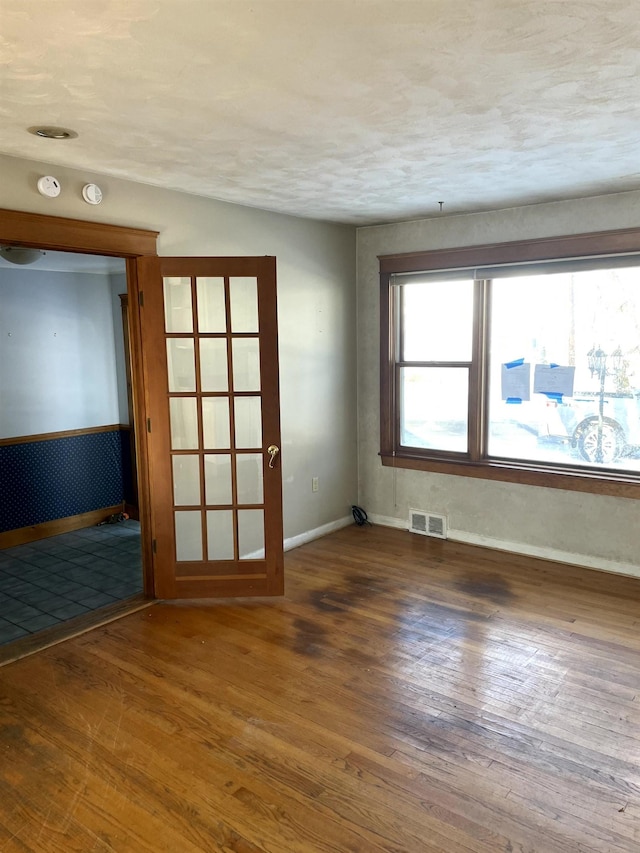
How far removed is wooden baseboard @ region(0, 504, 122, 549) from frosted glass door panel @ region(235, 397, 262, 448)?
258 cm

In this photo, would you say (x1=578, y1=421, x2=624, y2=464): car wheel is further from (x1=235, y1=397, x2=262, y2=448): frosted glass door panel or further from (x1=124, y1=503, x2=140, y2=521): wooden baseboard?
(x1=124, y1=503, x2=140, y2=521): wooden baseboard

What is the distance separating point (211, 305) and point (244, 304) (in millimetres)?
201

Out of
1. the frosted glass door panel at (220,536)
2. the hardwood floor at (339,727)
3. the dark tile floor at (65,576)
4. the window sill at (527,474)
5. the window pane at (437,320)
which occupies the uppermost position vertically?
the window pane at (437,320)

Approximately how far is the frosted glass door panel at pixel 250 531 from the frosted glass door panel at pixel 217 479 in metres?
0.15

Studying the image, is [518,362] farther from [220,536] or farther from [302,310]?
[220,536]

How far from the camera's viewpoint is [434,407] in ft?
16.6

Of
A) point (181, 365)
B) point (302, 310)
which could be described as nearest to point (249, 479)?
point (181, 365)

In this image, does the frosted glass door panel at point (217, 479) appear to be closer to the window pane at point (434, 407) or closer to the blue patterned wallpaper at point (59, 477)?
the window pane at point (434, 407)

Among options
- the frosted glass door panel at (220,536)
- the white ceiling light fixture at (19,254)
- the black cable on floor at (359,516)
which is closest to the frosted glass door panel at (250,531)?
the frosted glass door panel at (220,536)

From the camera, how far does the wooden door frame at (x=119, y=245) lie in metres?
3.04

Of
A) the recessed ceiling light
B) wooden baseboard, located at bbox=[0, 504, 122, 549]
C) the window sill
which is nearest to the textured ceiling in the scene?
the recessed ceiling light

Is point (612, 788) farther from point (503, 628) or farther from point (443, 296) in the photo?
point (443, 296)

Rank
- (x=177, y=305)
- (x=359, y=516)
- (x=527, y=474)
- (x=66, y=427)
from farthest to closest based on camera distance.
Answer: (x=66, y=427)
(x=359, y=516)
(x=527, y=474)
(x=177, y=305)

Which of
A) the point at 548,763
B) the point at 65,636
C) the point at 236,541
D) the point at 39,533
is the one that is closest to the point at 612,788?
the point at 548,763
